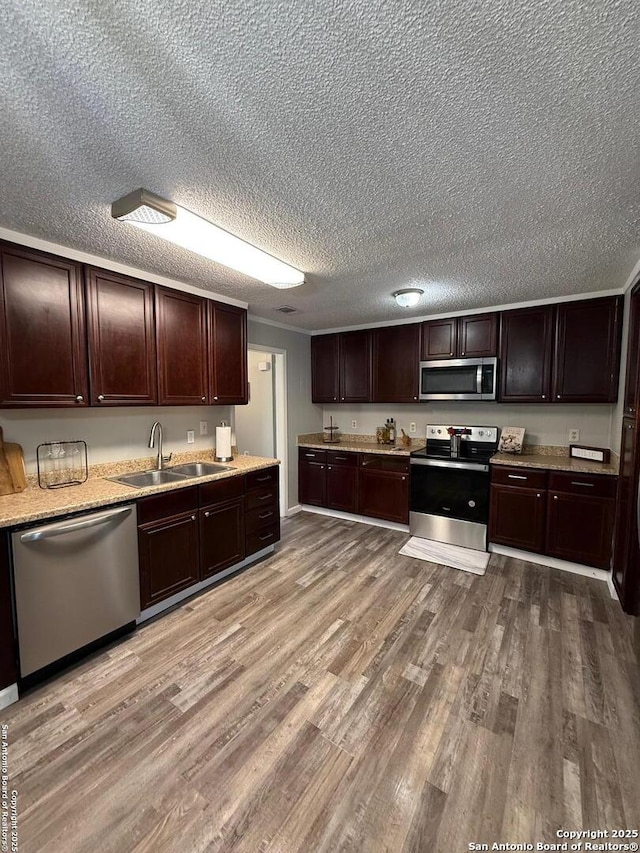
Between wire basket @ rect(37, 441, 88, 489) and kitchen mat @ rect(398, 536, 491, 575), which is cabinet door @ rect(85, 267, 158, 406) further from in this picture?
kitchen mat @ rect(398, 536, 491, 575)

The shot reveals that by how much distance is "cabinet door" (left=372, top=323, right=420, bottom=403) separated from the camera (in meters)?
3.99

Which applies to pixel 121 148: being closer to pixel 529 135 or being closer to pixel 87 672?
pixel 529 135

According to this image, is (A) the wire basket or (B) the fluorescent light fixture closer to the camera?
(B) the fluorescent light fixture

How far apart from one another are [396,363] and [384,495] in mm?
1561

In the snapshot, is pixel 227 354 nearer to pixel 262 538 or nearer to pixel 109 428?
pixel 109 428

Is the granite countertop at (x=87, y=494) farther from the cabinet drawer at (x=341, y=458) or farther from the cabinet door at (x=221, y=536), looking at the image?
the cabinet drawer at (x=341, y=458)

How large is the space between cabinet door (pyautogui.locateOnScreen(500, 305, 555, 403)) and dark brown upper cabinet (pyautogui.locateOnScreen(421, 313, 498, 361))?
120 millimetres

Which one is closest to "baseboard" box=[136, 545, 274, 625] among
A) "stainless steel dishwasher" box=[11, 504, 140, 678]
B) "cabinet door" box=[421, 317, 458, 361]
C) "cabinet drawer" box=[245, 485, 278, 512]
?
"stainless steel dishwasher" box=[11, 504, 140, 678]

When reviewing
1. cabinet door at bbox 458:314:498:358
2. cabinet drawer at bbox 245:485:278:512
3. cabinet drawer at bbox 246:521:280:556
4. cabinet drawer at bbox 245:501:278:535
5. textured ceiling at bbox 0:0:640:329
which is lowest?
cabinet drawer at bbox 246:521:280:556

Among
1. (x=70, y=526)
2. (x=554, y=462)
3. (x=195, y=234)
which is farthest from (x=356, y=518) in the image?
(x=195, y=234)

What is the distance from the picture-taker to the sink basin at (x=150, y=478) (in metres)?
2.68

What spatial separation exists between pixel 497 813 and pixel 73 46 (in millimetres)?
2785

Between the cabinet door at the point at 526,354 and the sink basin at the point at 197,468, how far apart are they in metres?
2.84

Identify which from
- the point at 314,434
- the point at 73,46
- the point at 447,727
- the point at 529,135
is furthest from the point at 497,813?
the point at 314,434
